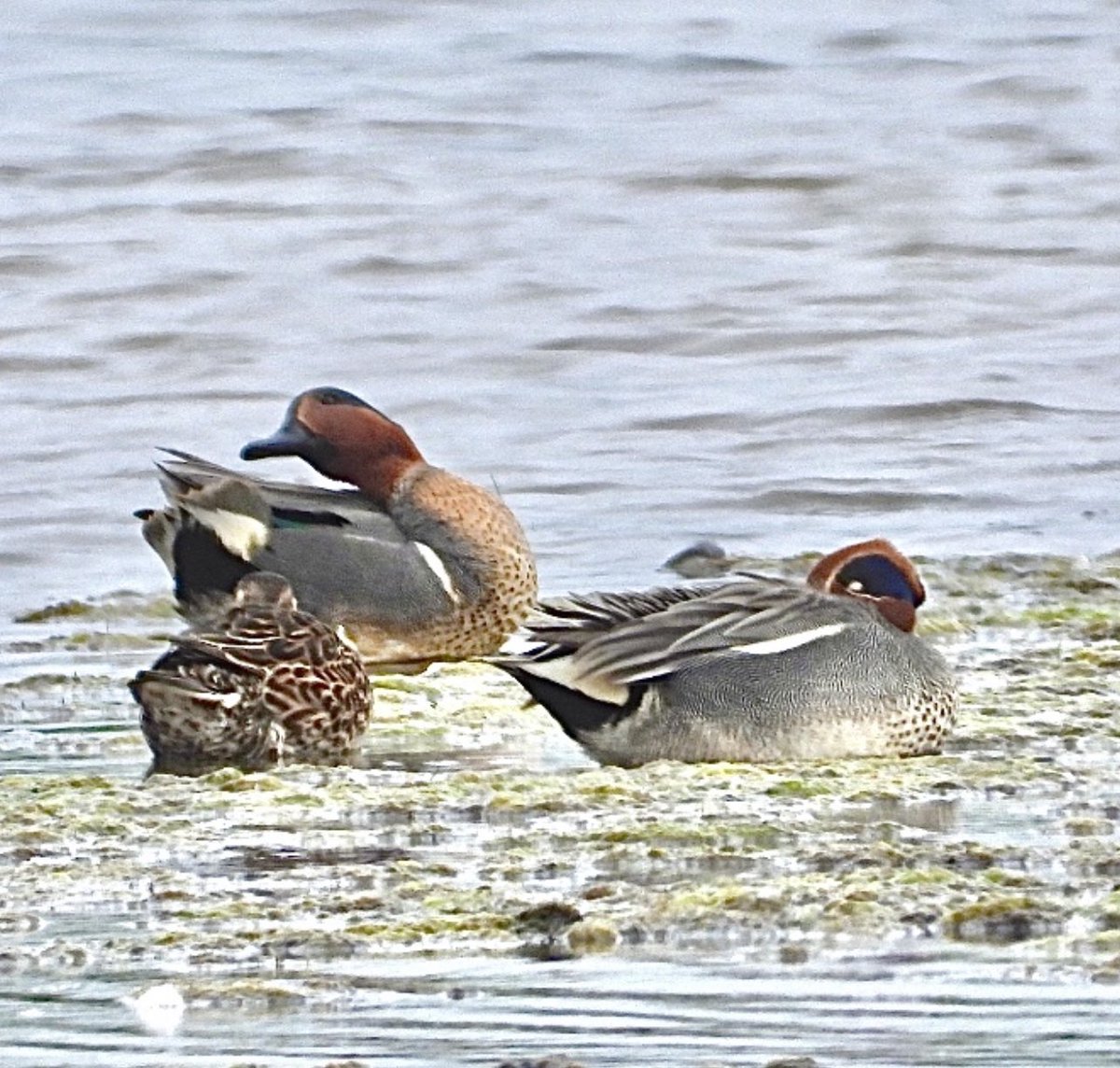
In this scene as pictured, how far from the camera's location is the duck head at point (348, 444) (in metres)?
9.95

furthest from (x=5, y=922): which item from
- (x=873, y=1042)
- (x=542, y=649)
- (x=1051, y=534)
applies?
(x=1051, y=534)

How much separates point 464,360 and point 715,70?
7.79 metres

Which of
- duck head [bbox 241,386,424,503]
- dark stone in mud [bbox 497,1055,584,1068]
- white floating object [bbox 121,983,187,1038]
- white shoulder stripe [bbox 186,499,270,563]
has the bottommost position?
dark stone in mud [bbox 497,1055,584,1068]

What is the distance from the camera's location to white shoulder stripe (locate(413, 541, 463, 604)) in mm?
9695

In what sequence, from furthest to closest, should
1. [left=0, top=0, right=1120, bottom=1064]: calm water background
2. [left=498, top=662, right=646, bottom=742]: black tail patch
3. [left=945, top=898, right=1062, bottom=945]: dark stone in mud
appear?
[left=0, top=0, right=1120, bottom=1064]: calm water background
[left=498, top=662, right=646, bottom=742]: black tail patch
[left=945, top=898, right=1062, bottom=945]: dark stone in mud

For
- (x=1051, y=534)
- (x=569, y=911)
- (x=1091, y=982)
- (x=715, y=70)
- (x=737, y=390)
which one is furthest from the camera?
(x=715, y=70)

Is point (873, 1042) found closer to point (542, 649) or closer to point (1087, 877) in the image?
point (1087, 877)

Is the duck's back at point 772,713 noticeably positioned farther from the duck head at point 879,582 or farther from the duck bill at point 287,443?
the duck bill at point 287,443

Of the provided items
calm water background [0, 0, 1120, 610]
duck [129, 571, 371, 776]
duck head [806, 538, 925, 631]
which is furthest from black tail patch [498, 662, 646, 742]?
calm water background [0, 0, 1120, 610]

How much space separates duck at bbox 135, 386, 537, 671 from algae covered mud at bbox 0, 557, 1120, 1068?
1421 mm

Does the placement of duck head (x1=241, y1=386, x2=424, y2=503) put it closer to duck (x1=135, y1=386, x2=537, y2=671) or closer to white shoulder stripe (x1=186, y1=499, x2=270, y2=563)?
duck (x1=135, y1=386, x2=537, y2=671)

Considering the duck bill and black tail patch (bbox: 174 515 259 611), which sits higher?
the duck bill

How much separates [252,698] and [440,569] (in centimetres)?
263

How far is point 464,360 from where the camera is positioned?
1452cm
